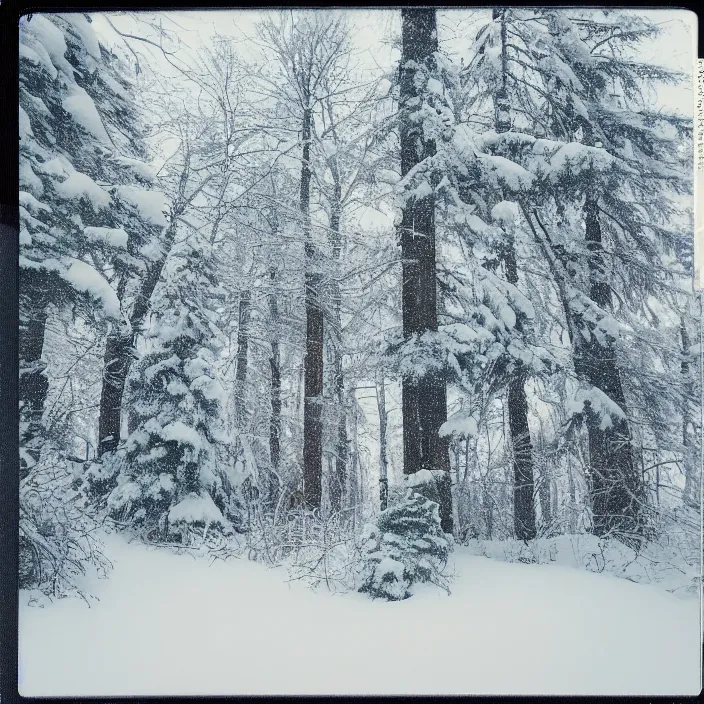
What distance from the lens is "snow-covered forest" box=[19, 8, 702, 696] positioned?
2.49 m

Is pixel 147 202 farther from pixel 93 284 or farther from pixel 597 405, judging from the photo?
pixel 597 405

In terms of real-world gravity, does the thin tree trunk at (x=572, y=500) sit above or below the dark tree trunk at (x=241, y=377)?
below

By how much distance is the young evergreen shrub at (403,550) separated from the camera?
246 cm

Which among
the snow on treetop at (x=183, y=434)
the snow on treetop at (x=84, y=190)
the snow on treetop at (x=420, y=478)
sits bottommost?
the snow on treetop at (x=420, y=478)

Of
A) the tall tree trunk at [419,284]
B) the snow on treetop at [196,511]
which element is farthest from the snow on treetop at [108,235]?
the tall tree trunk at [419,284]

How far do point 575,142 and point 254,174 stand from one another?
5.69 feet

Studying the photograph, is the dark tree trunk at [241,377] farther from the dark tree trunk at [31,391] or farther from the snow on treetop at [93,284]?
the dark tree trunk at [31,391]

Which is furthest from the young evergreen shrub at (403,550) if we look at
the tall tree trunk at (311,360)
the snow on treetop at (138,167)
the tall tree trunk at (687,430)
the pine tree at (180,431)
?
the snow on treetop at (138,167)

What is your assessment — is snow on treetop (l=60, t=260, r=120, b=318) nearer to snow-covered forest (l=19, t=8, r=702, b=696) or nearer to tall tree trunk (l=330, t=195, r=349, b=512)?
snow-covered forest (l=19, t=8, r=702, b=696)

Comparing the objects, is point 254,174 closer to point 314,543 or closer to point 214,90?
point 214,90

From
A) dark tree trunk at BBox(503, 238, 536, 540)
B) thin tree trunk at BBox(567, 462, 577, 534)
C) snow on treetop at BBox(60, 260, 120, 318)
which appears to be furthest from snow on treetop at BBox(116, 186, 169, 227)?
thin tree trunk at BBox(567, 462, 577, 534)

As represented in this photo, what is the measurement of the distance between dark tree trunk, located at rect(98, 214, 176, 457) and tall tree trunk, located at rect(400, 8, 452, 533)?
1.30 meters

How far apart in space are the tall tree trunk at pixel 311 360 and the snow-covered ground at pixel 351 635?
54 cm

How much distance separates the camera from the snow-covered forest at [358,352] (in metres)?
2.49
